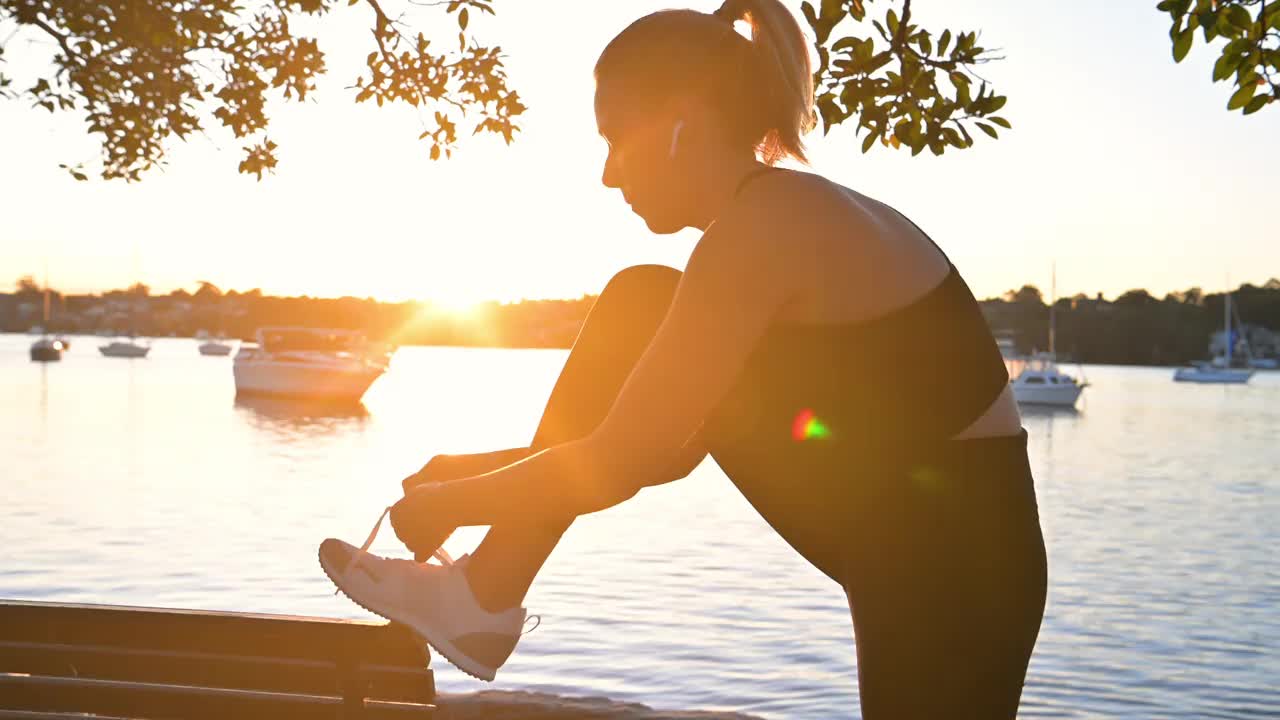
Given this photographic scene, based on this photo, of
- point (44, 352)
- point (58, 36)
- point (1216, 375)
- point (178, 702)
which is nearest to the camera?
point (178, 702)

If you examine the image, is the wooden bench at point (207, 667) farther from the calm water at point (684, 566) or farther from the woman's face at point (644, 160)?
the calm water at point (684, 566)

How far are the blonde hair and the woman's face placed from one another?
26mm

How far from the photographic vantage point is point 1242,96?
14.3 ft

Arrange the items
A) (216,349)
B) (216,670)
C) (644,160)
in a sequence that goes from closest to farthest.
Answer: (644,160) → (216,670) → (216,349)

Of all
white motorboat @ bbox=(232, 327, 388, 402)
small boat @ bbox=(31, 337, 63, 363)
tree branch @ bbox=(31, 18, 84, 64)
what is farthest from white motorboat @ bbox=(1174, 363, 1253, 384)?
tree branch @ bbox=(31, 18, 84, 64)

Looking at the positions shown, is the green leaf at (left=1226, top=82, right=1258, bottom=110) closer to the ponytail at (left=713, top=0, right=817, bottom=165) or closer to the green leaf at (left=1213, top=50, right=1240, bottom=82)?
the green leaf at (left=1213, top=50, right=1240, bottom=82)

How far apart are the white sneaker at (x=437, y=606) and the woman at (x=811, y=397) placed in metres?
0.28

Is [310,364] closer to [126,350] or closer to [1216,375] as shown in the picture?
[126,350]

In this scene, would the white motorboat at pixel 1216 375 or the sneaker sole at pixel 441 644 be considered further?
the white motorboat at pixel 1216 375

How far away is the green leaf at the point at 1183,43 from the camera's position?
13.7 feet

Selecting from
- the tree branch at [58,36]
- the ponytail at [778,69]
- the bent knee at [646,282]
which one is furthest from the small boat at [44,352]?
the ponytail at [778,69]

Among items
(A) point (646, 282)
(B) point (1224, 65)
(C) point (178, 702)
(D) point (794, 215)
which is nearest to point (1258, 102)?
(B) point (1224, 65)

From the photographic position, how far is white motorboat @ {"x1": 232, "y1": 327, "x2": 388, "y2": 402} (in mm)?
64562

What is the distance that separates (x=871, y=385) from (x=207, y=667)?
1.23 metres
